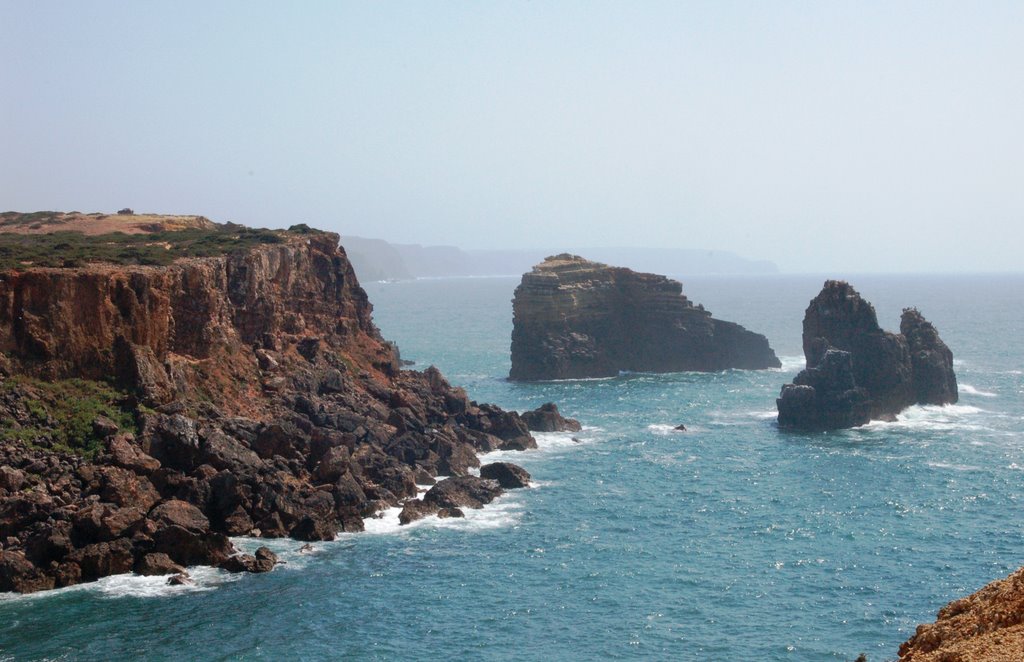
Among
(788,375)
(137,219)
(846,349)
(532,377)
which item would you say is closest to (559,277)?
(532,377)

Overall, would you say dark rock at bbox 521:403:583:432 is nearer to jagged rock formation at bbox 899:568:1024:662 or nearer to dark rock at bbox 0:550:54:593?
dark rock at bbox 0:550:54:593

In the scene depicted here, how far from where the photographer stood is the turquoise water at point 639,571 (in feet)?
146

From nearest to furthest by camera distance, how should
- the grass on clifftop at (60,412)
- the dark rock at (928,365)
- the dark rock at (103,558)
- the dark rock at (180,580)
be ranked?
the dark rock at (180,580) < the dark rock at (103,558) < the grass on clifftop at (60,412) < the dark rock at (928,365)

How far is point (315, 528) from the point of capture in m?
59.3

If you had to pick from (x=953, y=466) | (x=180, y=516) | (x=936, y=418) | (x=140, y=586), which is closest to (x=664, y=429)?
(x=936, y=418)

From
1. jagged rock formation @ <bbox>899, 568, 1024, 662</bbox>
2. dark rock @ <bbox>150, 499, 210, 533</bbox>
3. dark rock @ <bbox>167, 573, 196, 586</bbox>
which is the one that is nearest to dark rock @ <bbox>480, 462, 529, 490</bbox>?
dark rock @ <bbox>150, 499, 210, 533</bbox>

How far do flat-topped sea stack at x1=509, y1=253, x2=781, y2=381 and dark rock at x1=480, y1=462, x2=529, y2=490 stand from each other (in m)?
53.1

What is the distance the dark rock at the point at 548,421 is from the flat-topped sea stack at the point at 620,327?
107 feet

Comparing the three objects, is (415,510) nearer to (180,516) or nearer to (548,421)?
(180,516)

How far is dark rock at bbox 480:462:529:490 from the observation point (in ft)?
234

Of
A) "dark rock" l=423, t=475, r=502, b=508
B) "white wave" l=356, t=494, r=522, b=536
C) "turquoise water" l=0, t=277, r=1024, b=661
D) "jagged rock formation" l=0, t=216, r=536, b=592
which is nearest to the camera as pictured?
"turquoise water" l=0, t=277, r=1024, b=661

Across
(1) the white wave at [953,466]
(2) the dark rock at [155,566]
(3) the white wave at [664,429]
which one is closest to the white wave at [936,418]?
(1) the white wave at [953,466]

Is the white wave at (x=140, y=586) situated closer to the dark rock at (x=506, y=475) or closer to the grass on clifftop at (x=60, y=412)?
the grass on clifftop at (x=60, y=412)

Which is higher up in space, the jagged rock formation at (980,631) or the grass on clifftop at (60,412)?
the jagged rock formation at (980,631)
